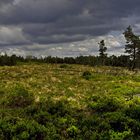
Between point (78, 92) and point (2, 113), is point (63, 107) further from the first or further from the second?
point (78, 92)

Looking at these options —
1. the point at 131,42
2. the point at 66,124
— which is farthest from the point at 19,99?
the point at 131,42

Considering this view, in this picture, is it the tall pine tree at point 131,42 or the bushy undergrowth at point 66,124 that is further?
the tall pine tree at point 131,42

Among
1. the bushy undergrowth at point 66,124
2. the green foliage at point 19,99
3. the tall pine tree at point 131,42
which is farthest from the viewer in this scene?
the tall pine tree at point 131,42

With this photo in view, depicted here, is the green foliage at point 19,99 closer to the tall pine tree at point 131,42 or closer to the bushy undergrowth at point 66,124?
the bushy undergrowth at point 66,124

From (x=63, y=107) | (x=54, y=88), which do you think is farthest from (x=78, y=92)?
(x=63, y=107)

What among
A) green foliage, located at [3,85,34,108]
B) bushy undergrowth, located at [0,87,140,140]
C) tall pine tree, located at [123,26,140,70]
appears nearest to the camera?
bushy undergrowth, located at [0,87,140,140]

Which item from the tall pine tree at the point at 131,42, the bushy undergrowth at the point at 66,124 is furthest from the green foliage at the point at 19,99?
the tall pine tree at the point at 131,42

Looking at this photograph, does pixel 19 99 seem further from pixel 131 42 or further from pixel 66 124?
pixel 131 42

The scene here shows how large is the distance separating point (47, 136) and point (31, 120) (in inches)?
114

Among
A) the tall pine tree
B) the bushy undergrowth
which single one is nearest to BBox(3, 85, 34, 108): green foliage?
the bushy undergrowth

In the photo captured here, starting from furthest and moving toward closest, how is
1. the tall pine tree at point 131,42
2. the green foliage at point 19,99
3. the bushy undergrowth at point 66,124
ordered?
the tall pine tree at point 131,42
the green foliage at point 19,99
the bushy undergrowth at point 66,124

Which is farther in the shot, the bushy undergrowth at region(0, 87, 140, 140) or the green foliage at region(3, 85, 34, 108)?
the green foliage at region(3, 85, 34, 108)

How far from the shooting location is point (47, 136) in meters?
19.2

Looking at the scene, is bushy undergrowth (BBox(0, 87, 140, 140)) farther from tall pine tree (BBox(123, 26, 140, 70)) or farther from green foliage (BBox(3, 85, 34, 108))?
tall pine tree (BBox(123, 26, 140, 70))
